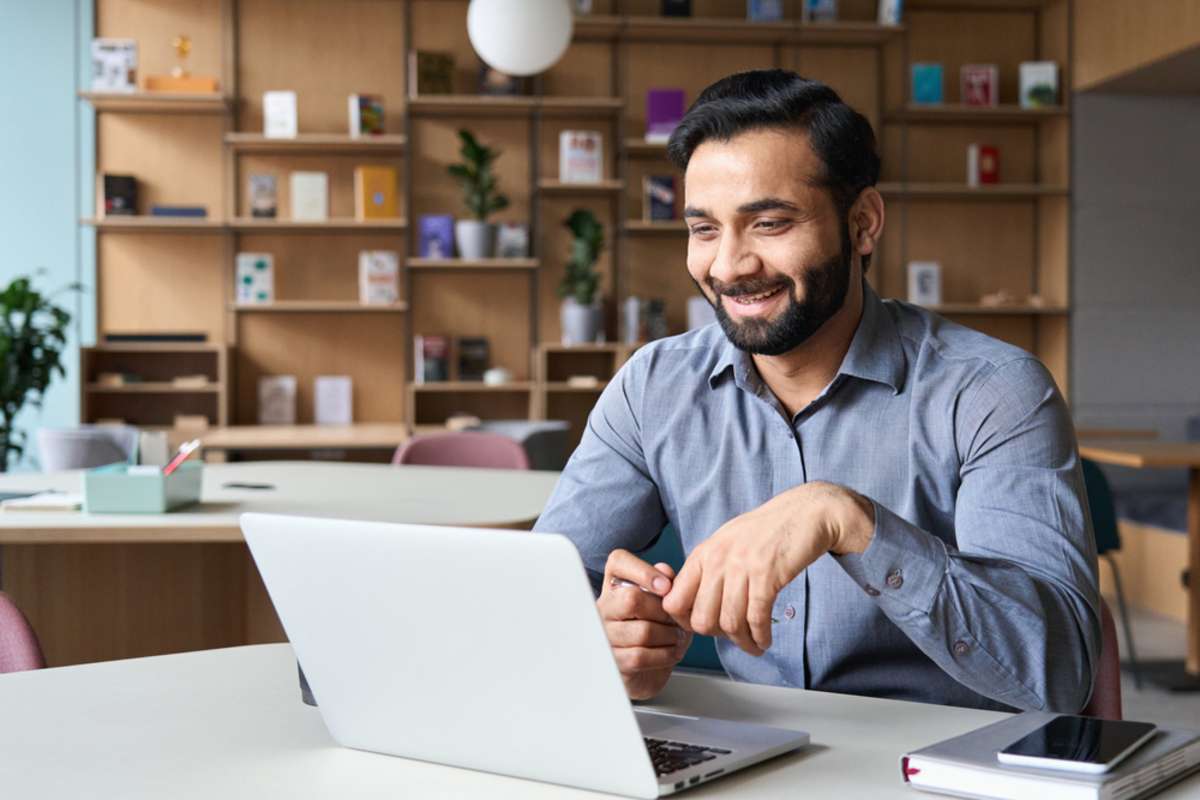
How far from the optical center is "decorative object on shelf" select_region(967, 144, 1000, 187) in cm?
669

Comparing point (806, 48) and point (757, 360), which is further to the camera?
point (806, 48)

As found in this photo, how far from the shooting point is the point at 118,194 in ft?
20.3

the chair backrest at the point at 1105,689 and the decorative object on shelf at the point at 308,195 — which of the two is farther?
the decorative object on shelf at the point at 308,195

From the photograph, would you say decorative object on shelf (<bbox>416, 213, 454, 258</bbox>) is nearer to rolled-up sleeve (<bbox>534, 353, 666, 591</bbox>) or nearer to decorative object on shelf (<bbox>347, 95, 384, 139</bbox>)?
decorative object on shelf (<bbox>347, 95, 384, 139</bbox>)

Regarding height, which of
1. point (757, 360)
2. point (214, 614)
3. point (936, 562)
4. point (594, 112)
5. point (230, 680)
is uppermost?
point (594, 112)

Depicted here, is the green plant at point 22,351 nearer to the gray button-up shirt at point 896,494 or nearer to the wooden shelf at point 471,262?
the wooden shelf at point 471,262

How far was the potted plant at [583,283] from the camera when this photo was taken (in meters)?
6.22

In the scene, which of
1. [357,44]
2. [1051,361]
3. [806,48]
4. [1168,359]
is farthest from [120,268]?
[1168,359]

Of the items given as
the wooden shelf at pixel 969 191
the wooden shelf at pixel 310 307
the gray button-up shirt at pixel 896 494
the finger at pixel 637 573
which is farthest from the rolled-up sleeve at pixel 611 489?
the wooden shelf at pixel 969 191

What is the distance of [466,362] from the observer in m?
6.50

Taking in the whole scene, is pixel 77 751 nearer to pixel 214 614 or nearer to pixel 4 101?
pixel 214 614

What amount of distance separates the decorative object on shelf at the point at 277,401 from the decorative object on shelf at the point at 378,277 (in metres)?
0.57

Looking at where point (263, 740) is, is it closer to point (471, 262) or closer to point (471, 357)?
point (471, 262)

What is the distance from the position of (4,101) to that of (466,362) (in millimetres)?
2511
